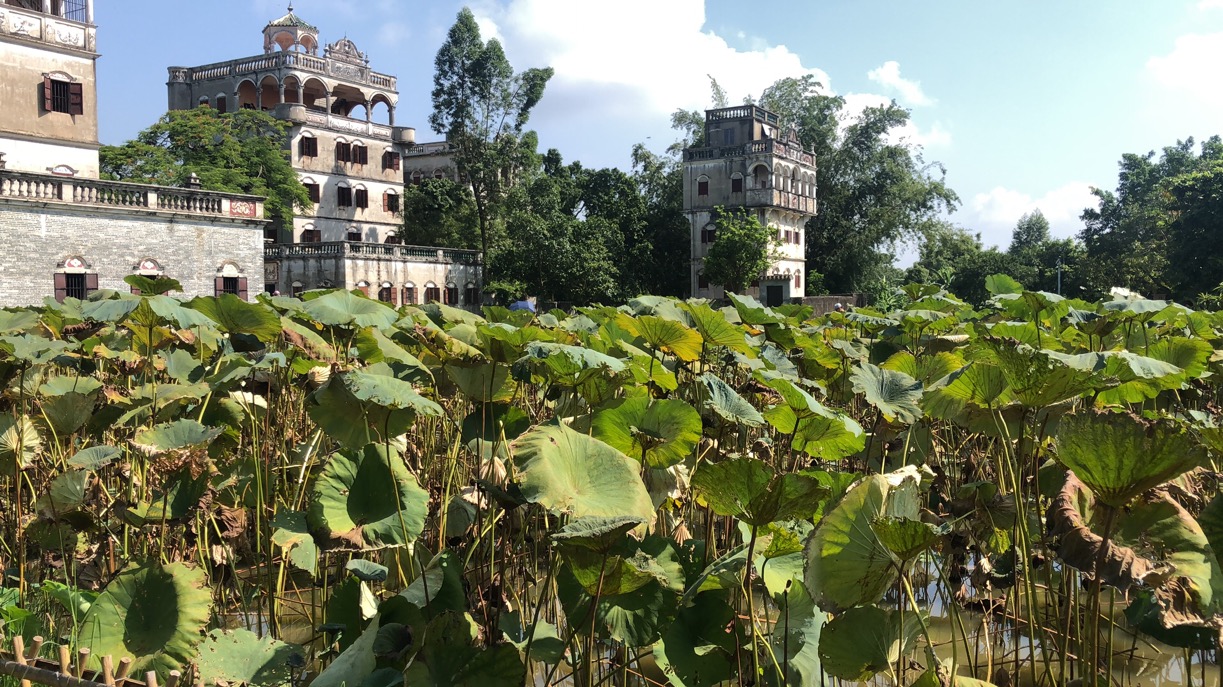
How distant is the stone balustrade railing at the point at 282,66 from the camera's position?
33469 millimetres

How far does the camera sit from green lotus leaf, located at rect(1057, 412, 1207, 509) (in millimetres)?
1605

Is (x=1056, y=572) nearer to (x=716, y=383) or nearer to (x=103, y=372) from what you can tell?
(x=716, y=383)

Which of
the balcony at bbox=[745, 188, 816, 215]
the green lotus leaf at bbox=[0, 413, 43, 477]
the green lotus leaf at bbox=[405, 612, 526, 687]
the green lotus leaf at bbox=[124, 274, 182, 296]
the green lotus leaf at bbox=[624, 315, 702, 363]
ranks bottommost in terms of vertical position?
the green lotus leaf at bbox=[405, 612, 526, 687]

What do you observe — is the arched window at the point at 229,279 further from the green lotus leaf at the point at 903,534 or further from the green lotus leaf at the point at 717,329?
the green lotus leaf at the point at 903,534

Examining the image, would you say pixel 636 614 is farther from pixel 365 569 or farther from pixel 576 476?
pixel 365 569

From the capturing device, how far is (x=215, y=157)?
88.9 feet

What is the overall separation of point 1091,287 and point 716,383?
35.4 m

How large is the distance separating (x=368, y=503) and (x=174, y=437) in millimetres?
1014

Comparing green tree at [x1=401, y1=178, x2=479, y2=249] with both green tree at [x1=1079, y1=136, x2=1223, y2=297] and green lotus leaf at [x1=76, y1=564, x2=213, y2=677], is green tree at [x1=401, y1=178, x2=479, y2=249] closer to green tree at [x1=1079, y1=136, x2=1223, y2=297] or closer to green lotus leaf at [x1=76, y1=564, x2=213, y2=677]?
green tree at [x1=1079, y1=136, x2=1223, y2=297]

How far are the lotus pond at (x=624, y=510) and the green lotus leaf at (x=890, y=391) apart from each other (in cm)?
1

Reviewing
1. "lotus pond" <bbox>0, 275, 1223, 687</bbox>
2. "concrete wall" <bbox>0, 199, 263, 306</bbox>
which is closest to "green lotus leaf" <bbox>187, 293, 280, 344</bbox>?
"lotus pond" <bbox>0, 275, 1223, 687</bbox>

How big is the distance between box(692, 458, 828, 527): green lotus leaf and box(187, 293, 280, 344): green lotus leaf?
262 cm

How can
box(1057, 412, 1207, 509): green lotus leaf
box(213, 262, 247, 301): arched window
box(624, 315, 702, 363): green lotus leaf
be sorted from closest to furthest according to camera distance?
1. box(1057, 412, 1207, 509): green lotus leaf
2. box(624, 315, 702, 363): green lotus leaf
3. box(213, 262, 247, 301): arched window

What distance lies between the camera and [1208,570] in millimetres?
1724
